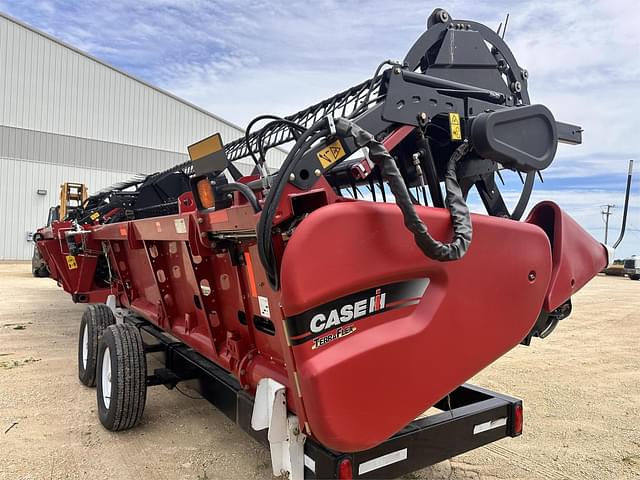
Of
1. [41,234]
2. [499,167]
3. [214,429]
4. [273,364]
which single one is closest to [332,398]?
[273,364]

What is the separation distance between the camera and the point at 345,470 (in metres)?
2.03

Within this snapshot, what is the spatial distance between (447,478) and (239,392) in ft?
4.15

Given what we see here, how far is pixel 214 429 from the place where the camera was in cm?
365

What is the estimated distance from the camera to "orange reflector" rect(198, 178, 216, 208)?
261 centimetres

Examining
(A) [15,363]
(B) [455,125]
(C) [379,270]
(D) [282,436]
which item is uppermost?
(B) [455,125]

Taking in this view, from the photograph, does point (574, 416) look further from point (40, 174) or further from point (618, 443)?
point (40, 174)

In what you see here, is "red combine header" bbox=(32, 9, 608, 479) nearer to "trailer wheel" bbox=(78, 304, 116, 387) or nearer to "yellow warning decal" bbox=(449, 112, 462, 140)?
"yellow warning decal" bbox=(449, 112, 462, 140)

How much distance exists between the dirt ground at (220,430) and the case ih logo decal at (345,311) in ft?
4.80

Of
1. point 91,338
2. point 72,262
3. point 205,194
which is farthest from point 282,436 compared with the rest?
point 72,262

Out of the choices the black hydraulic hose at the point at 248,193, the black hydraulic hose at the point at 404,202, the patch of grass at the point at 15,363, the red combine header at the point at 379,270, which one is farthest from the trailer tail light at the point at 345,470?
the patch of grass at the point at 15,363

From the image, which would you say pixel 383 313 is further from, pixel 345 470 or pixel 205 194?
pixel 205 194

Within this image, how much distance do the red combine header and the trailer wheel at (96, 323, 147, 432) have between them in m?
0.01

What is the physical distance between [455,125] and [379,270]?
952mm

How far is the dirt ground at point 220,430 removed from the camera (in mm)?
3074
